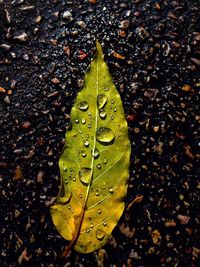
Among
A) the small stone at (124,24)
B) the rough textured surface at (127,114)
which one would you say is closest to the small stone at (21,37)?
the rough textured surface at (127,114)

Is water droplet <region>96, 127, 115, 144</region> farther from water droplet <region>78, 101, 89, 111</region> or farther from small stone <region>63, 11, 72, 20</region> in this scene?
small stone <region>63, 11, 72, 20</region>

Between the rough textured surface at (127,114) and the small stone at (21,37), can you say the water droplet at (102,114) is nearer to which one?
the rough textured surface at (127,114)

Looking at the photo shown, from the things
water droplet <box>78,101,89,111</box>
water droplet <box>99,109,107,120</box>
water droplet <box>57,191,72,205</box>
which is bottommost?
water droplet <box>57,191,72,205</box>

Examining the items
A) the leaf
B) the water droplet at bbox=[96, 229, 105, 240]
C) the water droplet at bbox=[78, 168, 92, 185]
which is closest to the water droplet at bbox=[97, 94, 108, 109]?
the leaf

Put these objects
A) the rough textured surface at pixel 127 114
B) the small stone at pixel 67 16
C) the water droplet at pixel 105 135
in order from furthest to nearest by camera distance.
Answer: the small stone at pixel 67 16 → the rough textured surface at pixel 127 114 → the water droplet at pixel 105 135

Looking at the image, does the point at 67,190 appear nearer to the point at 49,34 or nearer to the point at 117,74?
the point at 117,74

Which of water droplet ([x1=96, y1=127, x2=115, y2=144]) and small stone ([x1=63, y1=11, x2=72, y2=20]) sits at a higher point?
small stone ([x1=63, y1=11, x2=72, y2=20])

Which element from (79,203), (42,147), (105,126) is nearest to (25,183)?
(42,147)
